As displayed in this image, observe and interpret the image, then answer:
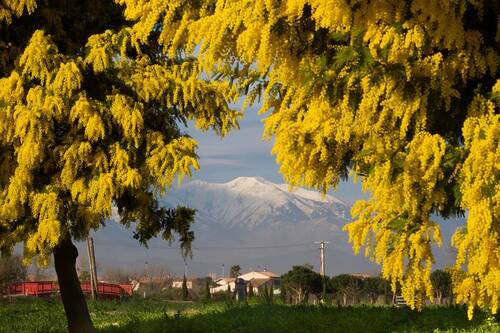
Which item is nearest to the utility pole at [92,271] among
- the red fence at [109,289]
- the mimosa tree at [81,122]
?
the red fence at [109,289]

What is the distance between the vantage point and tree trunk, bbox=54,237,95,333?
1703 centimetres

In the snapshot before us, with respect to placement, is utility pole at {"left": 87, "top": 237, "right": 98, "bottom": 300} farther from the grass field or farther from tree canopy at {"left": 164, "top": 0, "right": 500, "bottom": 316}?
tree canopy at {"left": 164, "top": 0, "right": 500, "bottom": 316}

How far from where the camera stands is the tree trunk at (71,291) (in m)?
17.0

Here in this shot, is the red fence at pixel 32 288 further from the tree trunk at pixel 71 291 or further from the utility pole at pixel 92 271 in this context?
the tree trunk at pixel 71 291

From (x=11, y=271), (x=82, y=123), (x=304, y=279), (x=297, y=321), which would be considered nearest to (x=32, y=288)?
(x=11, y=271)

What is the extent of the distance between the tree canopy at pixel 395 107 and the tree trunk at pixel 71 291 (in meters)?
9.28

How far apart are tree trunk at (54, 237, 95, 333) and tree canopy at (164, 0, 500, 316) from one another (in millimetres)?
9283

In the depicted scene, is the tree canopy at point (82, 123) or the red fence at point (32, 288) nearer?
the tree canopy at point (82, 123)

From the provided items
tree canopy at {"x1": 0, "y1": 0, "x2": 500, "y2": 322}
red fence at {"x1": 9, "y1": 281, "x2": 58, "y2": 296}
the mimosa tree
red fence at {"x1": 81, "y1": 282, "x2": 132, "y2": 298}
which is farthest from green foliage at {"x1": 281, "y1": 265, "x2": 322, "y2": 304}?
tree canopy at {"x1": 0, "y1": 0, "x2": 500, "y2": 322}

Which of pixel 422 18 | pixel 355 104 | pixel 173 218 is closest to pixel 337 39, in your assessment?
pixel 355 104

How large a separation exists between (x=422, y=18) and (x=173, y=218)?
10515mm

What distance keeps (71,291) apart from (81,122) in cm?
476

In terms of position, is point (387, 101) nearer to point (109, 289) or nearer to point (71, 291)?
point (71, 291)

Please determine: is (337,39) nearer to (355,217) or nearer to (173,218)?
(355,217)
